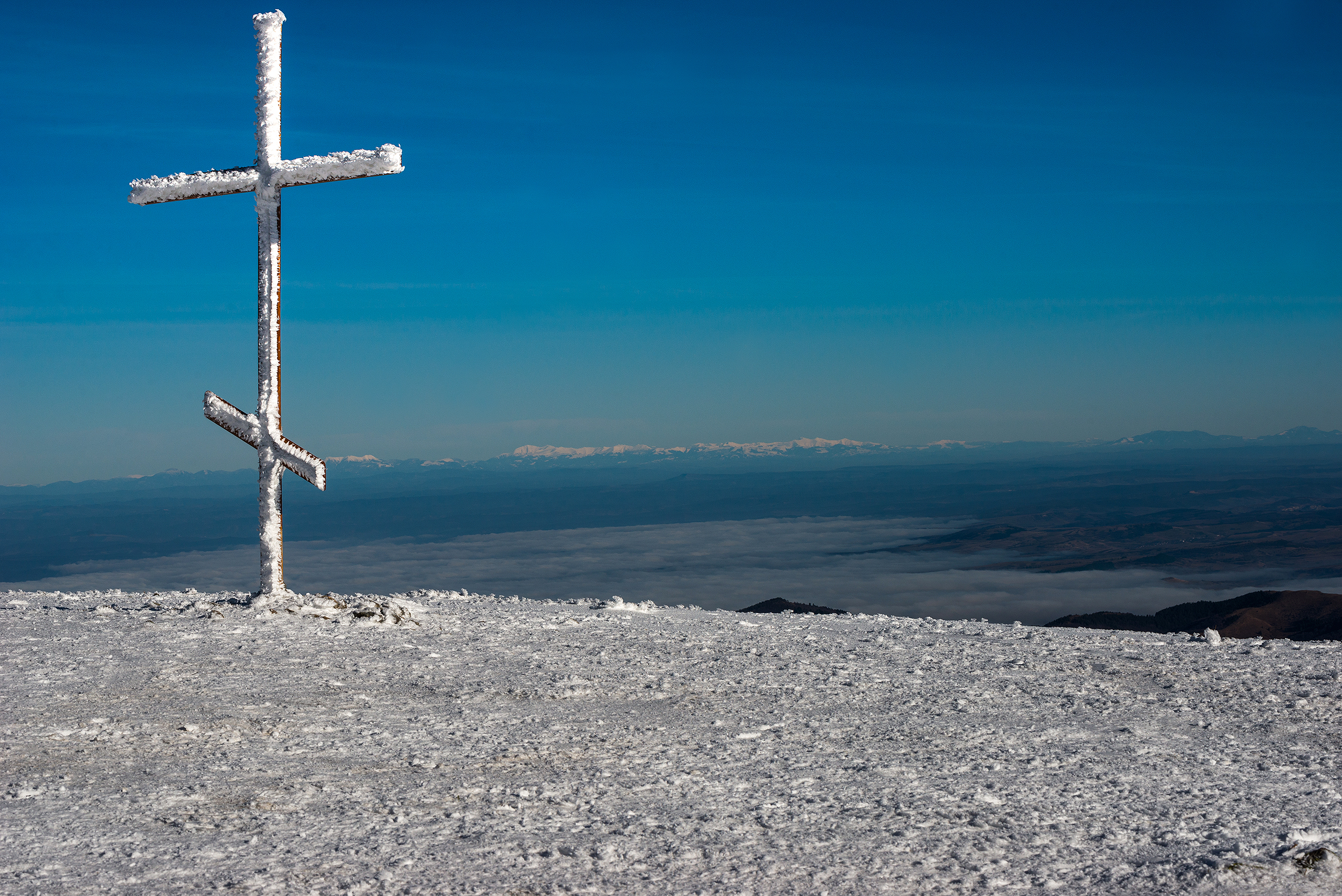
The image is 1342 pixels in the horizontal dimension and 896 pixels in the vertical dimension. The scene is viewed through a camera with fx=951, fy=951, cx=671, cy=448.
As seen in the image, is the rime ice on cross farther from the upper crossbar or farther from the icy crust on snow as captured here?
the icy crust on snow

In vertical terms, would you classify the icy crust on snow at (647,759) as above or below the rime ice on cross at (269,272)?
below

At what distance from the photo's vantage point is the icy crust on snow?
4.86 meters

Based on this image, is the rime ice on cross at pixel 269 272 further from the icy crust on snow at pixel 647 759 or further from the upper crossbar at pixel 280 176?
A: the icy crust on snow at pixel 647 759

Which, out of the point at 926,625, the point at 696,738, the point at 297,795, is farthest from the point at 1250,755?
the point at 297,795

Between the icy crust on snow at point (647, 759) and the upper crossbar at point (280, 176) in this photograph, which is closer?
the icy crust on snow at point (647, 759)

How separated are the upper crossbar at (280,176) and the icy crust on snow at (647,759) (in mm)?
5272

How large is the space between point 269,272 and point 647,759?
27.2 feet

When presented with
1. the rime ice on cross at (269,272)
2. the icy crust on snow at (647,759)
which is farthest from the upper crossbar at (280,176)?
the icy crust on snow at (647,759)

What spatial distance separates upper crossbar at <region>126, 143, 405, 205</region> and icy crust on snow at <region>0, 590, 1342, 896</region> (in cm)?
527

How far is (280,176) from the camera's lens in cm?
1188

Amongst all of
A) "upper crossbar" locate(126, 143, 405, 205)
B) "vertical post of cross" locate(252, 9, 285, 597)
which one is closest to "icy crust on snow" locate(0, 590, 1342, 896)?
"vertical post of cross" locate(252, 9, 285, 597)

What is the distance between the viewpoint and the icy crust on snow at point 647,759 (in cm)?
486

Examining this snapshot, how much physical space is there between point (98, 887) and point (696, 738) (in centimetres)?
401

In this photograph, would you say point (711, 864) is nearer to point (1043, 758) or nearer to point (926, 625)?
point (1043, 758)
